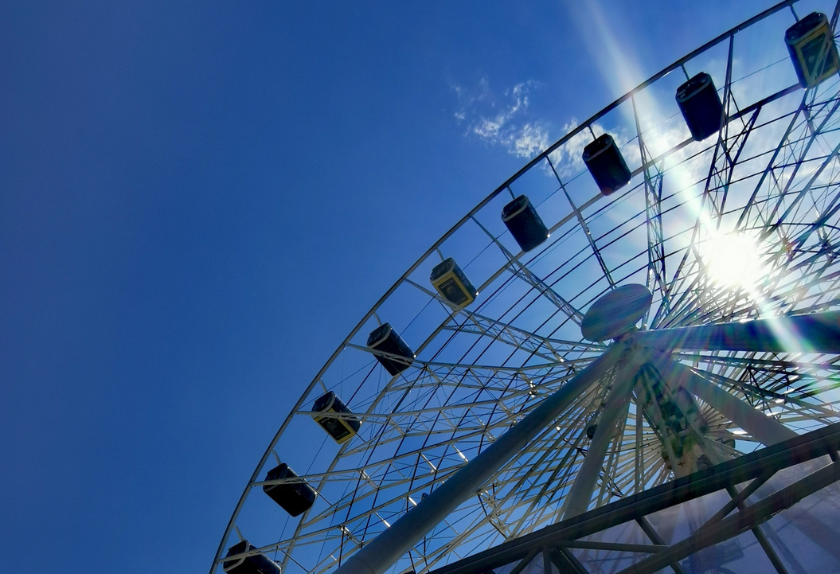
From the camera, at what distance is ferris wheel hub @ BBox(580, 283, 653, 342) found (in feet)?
48.6

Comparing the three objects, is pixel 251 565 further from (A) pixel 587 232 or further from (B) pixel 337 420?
(A) pixel 587 232

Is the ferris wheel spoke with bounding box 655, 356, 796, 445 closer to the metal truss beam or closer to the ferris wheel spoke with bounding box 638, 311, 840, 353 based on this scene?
the ferris wheel spoke with bounding box 638, 311, 840, 353

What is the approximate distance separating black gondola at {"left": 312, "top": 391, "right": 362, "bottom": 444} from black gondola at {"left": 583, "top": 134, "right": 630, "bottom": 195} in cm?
1254

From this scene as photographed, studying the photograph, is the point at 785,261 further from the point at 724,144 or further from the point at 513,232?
the point at 513,232

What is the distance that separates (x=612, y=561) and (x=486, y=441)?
1492 centimetres

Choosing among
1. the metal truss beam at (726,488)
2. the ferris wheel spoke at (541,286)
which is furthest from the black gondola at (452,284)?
the metal truss beam at (726,488)

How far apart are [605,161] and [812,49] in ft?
19.9

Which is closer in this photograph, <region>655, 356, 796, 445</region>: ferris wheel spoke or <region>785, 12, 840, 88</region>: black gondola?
<region>655, 356, 796, 445</region>: ferris wheel spoke

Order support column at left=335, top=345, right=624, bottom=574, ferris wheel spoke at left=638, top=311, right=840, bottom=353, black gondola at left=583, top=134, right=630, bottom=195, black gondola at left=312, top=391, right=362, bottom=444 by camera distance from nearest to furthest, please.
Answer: support column at left=335, top=345, right=624, bottom=574 → ferris wheel spoke at left=638, top=311, right=840, bottom=353 → black gondola at left=583, top=134, right=630, bottom=195 → black gondola at left=312, top=391, right=362, bottom=444

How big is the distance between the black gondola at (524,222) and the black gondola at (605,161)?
2211 millimetres

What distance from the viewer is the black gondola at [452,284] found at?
64.8ft

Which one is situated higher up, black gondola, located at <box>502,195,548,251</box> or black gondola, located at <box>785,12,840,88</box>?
black gondola, located at <box>502,195,548,251</box>

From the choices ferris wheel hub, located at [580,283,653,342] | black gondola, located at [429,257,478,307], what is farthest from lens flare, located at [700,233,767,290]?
black gondola, located at [429,257,478,307]

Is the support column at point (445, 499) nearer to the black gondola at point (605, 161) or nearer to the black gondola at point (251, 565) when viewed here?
the black gondola at point (605, 161)
